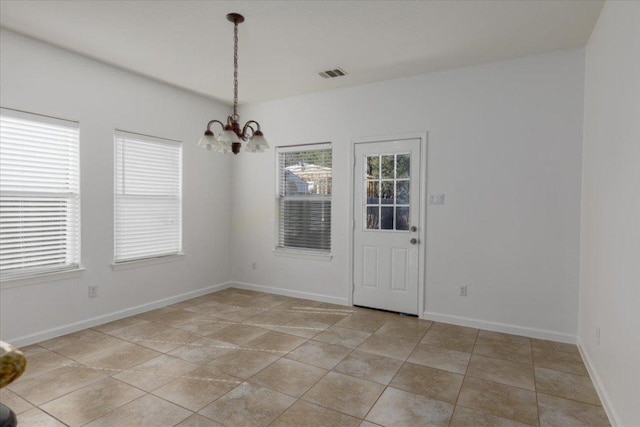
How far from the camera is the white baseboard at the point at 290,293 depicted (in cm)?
492

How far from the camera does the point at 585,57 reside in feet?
11.4

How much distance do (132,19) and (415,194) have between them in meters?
3.32

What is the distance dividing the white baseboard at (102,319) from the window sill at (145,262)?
19.7 inches

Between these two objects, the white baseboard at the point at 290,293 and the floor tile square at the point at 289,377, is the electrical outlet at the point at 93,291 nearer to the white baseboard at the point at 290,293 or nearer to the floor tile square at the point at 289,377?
the white baseboard at the point at 290,293

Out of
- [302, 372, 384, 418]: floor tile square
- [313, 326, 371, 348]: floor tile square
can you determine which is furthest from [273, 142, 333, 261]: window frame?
[302, 372, 384, 418]: floor tile square

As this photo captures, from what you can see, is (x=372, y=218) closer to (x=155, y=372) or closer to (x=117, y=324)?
(x=155, y=372)

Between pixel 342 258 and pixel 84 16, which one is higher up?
pixel 84 16

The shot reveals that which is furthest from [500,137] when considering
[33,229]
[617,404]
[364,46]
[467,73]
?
[33,229]

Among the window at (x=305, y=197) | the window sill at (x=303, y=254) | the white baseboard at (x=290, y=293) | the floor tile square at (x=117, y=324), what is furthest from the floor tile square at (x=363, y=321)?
the floor tile square at (x=117, y=324)

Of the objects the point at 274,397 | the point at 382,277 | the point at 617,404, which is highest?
the point at 382,277

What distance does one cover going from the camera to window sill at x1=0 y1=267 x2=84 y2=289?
10.9 ft

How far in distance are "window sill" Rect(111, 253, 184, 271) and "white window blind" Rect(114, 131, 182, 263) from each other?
0.17 feet

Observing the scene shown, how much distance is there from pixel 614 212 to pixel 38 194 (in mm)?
4820

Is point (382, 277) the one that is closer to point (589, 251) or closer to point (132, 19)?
point (589, 251)
